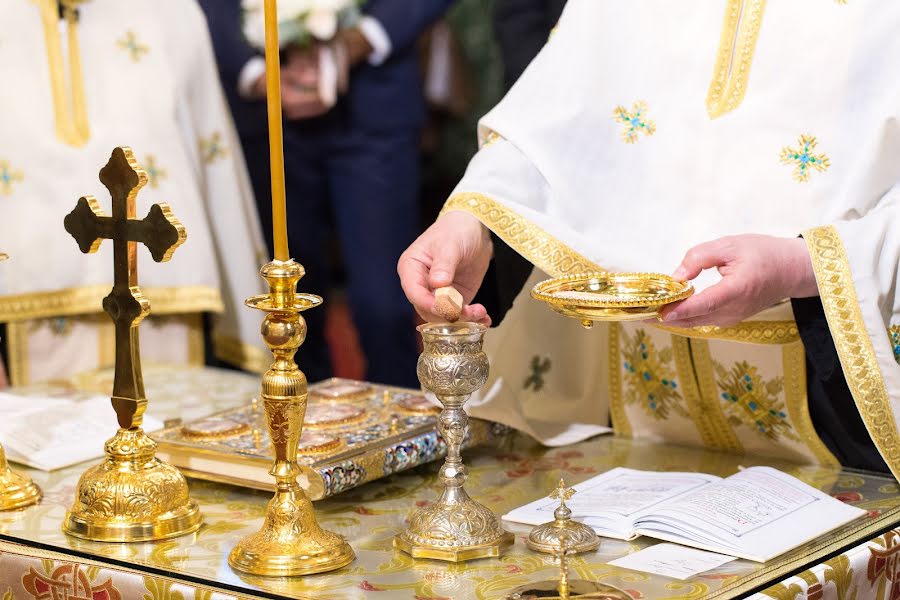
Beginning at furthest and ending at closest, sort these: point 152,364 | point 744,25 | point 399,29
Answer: point 399,29, point 152,364, point 744,25

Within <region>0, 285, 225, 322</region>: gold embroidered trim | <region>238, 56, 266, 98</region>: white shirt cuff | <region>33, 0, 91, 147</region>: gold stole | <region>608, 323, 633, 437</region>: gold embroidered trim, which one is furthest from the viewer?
<region>238, 56, 266, 98</region>: white shirt cuff

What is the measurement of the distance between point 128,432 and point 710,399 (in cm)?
94

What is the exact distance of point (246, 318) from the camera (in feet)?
11.9

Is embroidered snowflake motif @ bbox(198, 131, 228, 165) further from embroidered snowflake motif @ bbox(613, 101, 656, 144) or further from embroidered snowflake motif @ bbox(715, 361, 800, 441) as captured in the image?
embroidered snowflake motif @ bbox(715, 361, 800, 441)

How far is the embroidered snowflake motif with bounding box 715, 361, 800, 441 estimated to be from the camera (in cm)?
219

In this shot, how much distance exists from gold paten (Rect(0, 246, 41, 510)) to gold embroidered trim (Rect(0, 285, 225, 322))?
100cm

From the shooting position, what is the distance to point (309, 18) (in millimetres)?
4566

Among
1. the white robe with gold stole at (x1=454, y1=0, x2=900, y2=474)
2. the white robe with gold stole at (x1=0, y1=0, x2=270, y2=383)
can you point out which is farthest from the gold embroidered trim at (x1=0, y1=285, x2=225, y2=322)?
the white robe with gold stole at (x1=454, y1=0, x2=900, y2=474)

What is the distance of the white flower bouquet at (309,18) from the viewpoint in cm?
457

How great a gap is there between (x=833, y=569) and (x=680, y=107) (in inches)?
35.2

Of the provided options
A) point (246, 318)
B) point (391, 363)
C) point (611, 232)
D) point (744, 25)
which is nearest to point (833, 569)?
point (611, 232)

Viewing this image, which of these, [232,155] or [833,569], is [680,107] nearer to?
[833,569]

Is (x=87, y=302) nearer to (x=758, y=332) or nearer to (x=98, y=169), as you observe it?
(x=98, y=169)

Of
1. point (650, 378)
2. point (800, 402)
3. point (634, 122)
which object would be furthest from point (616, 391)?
point (634, 122)
